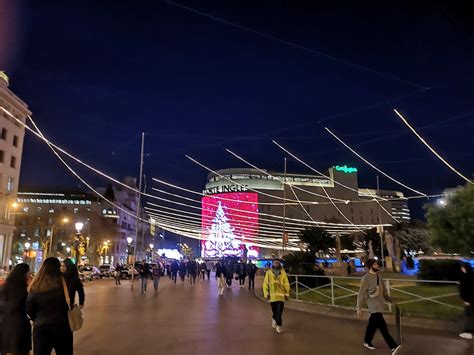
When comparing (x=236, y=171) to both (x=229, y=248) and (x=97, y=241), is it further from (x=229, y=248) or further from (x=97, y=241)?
(x=97, y=241)

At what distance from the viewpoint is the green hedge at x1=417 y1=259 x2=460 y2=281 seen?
18.3 m

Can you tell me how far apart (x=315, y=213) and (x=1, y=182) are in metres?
89.4

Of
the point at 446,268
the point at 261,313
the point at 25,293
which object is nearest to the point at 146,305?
the point at 261,313

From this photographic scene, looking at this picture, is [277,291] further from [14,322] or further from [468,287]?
[14,322]

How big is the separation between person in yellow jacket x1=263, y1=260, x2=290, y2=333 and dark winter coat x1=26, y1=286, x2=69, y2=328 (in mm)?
5629

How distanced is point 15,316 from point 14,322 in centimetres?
7

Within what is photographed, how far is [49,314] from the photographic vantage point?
16.0 feet

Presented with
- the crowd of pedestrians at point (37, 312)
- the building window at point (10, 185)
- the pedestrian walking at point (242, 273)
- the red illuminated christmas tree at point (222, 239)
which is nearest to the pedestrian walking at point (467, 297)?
the crowd of pedestrians at point (37, 312)

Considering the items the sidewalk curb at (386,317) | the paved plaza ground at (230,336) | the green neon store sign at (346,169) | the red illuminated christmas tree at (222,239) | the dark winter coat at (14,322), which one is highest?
the green neon store sign at (346,169)

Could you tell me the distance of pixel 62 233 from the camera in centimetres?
7862

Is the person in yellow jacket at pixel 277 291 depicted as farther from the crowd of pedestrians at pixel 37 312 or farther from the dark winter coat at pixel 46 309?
the dark winter coat at pixel 46 309

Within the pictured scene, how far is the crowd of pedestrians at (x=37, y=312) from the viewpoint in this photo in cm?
485

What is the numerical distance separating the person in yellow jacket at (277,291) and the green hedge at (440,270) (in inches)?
439

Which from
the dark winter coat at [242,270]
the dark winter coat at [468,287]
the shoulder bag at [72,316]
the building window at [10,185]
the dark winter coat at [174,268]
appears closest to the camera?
the shoulder bag at [72,316]
